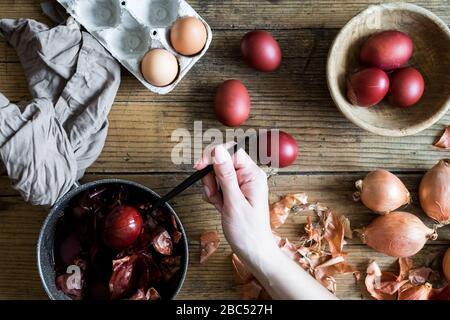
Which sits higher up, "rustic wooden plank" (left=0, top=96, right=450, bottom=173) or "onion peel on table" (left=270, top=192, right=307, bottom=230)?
"rustic wooden plank" (left=0, top=96, right=450, bottom=173)

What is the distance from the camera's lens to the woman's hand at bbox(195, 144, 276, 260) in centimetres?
91

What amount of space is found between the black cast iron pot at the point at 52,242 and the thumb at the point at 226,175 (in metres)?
0.12

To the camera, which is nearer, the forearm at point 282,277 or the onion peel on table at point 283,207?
the forearm at point 282,277

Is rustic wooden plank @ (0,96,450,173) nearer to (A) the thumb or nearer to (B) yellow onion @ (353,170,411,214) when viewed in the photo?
(B) yellow onion @ (353,170,411,214)

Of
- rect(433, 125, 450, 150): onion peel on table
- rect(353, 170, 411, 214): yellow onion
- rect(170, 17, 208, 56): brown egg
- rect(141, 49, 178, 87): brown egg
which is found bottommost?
rect(353, 170, 411, 214): yellow onion

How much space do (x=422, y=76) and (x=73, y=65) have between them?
0.72 m

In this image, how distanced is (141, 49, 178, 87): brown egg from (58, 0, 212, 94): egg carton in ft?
0.05

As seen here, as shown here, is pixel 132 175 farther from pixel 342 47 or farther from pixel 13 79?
pixel 342 47

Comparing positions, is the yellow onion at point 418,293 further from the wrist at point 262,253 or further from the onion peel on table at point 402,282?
the wrist at point 262,253

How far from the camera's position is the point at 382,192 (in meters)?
1.04

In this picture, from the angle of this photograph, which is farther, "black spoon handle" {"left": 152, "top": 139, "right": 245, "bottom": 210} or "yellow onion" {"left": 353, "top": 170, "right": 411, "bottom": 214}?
"yellow onion" {"left": 353, "top": 170, "right": 411, "bottom": 214}

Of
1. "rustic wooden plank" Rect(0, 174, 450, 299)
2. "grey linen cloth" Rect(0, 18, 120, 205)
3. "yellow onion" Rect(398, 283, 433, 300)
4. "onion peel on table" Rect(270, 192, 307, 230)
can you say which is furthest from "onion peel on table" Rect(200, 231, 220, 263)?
"yellow onion" Rect(398, 283, 433, 300)

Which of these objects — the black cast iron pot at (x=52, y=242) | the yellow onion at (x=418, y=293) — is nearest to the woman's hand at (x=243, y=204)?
the black cast iron pot at (x=52, y=242)

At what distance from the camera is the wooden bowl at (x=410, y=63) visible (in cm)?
102
